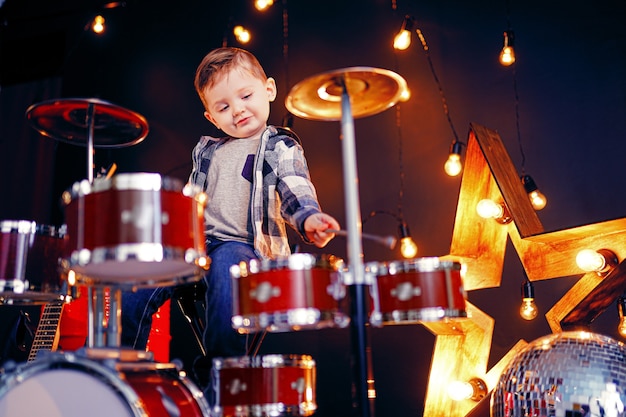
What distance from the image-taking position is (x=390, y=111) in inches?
125

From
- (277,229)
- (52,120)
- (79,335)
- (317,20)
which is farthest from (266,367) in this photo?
(317,20)

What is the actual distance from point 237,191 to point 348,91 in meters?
0.73

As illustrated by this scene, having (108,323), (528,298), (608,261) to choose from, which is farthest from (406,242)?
(108,323)

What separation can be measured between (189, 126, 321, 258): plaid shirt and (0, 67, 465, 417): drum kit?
41cm

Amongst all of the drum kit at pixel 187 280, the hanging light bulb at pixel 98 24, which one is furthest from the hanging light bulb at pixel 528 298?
the hanging light bulb at pixel 98 24

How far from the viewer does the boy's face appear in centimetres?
218

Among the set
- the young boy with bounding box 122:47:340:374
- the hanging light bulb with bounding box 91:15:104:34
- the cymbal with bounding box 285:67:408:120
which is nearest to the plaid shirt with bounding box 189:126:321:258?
the young boy with bounding box 122:47:340:374

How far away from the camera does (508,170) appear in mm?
2420

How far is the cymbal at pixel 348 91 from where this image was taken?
150 centimetres

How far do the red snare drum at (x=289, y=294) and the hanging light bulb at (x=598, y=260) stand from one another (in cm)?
→ 95

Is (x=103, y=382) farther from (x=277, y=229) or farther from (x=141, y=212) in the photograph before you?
(x=277, y=229)

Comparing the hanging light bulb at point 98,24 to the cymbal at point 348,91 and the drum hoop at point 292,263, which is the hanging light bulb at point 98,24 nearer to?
the cymbal at point 348,91

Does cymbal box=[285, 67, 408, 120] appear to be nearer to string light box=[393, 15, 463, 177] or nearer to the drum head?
the drum head

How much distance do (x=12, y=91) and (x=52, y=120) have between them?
247 centimetres
